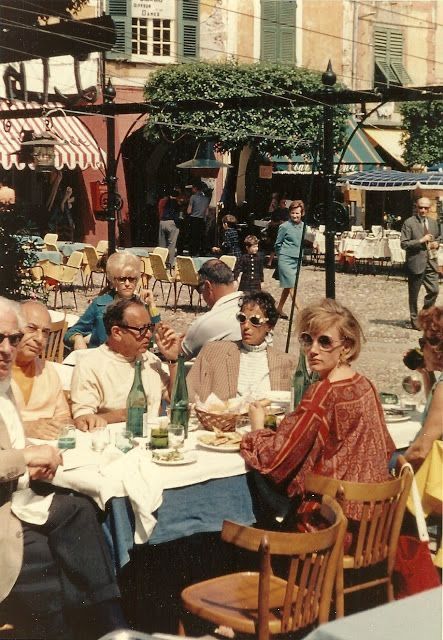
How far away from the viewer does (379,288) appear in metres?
18.6

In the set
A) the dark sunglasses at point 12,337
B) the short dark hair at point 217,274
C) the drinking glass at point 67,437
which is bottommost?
the drinking glass at point 67,437

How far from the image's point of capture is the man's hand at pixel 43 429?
14.7ft

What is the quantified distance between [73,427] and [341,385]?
4.02ft

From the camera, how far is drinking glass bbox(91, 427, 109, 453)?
4297mm

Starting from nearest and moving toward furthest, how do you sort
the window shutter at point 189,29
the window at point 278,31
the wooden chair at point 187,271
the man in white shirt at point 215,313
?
the man in white shirt at point 215,313
the wooden chair at point 187,271
the window shutter at point 189,29
the window at point 278,31

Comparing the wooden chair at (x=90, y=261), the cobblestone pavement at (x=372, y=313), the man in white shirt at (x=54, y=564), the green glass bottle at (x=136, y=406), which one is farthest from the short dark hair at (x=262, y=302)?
the wooden chair at (x=90, y=261)

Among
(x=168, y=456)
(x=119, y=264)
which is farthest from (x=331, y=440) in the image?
(x=119, y=264)

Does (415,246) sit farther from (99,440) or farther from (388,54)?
(388,54)

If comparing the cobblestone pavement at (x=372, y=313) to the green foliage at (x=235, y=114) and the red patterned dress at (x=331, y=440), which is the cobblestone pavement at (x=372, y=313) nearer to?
the green foliage at (x=235, y=114)

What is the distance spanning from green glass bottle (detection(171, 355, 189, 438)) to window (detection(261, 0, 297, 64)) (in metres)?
22.1

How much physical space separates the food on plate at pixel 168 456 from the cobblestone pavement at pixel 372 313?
5.55m

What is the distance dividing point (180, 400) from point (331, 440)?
3.44ft

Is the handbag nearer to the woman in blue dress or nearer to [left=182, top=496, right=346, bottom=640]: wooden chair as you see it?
[left=182, top=496, right=346, bottom=640]: wooden chair

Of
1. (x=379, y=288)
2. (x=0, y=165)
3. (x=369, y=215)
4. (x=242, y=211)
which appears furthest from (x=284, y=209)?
(x=369, y=215)
